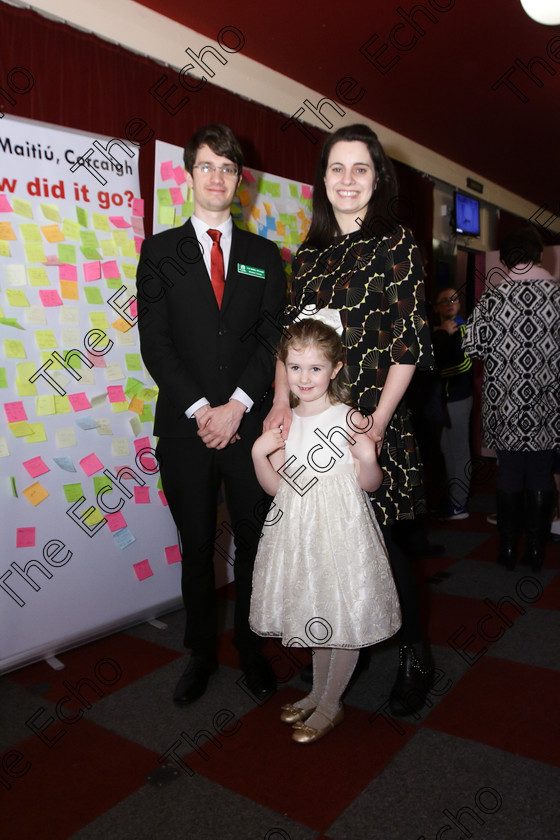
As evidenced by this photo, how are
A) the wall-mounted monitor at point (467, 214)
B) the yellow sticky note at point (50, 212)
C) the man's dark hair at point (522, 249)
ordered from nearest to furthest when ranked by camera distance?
the yellow sticky note at point (50, 212) < the man's dark hair at point (522, 249) < the wall-mounted monitor at point (467, 214)

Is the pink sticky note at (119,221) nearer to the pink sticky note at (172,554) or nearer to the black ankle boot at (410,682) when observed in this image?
the pink sticky note at (172,554)

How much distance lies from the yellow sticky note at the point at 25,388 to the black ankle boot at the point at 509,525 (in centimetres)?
216

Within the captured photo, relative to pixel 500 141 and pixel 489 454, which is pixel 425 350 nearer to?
pixel 500 141

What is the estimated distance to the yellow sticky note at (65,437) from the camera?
2.32m

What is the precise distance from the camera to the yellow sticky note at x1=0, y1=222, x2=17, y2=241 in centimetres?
215

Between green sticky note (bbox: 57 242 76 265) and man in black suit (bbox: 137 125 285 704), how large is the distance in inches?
20.5

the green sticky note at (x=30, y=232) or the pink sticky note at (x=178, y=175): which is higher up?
the pink sticky note at (x=178, y=175)

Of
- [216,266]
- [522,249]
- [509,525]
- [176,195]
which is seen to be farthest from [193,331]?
[509,525]

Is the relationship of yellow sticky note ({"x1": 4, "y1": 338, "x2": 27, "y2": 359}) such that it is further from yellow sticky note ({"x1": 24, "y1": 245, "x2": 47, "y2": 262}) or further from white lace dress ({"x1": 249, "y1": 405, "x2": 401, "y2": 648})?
white lace dress ({"x1": 249, "y1": 405, "x2": 401, "y2": 648})

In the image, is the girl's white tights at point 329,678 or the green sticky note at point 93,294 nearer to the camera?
the girl's white tights at point 329,678

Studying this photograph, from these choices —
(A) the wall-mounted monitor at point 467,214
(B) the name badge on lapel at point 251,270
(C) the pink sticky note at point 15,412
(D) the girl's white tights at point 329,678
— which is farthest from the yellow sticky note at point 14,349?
(A) the wall-mounted monitor at point 467,214

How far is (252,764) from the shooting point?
1.63 meters

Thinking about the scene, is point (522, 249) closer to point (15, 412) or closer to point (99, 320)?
point (99, 320)

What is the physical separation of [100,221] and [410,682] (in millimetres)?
1958
